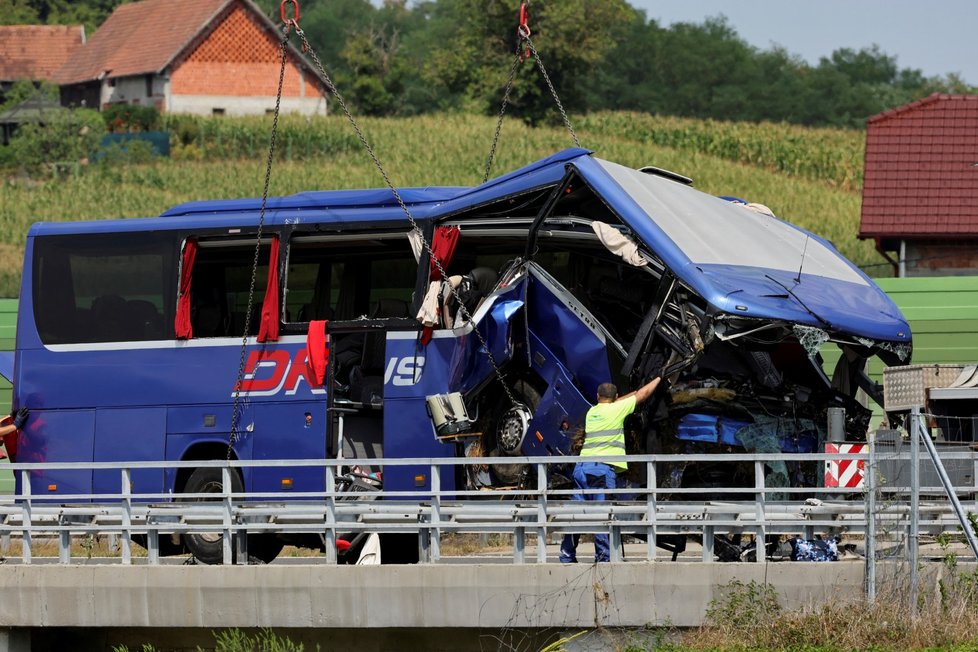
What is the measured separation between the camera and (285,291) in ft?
56.7

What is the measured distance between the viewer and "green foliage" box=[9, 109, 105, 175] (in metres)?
67.8

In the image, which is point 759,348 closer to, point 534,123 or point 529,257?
point 529,257

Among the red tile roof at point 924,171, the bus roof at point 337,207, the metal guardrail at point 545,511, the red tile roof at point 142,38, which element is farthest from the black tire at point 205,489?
the red tile roof at point 142,38

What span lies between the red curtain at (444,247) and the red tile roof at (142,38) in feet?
226

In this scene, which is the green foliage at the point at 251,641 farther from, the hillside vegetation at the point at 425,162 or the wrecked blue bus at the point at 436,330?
the hillside vegetation at the point at 425,162

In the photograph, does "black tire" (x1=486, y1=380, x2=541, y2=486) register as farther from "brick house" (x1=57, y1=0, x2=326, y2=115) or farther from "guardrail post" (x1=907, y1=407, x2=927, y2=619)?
"brick house" (x1=57, y1=0, x2=326, y2=115)

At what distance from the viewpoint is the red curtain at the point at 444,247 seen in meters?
16.4

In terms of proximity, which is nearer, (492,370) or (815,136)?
(492,370)

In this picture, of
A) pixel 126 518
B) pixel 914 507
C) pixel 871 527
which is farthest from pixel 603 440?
pixel 126 518

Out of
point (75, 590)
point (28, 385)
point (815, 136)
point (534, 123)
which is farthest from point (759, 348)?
point (534, 123)

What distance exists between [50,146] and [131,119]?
660 cm

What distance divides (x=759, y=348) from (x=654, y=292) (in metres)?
1.04

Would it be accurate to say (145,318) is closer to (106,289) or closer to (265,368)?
(106,289)

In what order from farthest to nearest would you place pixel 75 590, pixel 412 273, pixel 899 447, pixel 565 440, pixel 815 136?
pixel 815 136, pixel 412 273, pixel 565 440, pixel 75 590, pixel 899 447
